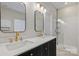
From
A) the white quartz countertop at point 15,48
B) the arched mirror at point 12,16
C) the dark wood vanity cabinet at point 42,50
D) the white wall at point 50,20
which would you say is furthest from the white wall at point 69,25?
the white quartz countertop at point 15,48

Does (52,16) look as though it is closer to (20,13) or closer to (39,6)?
(39,6)

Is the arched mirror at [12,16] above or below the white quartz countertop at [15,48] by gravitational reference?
above

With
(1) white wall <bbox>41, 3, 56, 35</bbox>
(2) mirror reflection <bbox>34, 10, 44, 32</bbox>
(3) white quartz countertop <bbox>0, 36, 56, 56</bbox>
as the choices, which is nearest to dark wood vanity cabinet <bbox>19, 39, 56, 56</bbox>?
(3) white quartz countertop <bbox>0, 36, 56, 56</bbox>

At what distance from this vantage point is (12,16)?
185 centimetres

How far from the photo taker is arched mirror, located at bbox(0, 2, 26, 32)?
1.65m

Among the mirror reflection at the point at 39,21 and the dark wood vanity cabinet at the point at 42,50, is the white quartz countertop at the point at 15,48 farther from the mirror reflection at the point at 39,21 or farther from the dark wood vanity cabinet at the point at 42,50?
the mirror reflection at the point at 39,21

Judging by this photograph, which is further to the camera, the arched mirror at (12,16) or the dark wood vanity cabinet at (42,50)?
the arched mirror at (12,16)

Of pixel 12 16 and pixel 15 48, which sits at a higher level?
pixel 12 16

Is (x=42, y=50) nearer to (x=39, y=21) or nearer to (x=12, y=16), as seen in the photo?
(x=12, y=16)

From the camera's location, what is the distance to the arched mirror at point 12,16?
1655mm

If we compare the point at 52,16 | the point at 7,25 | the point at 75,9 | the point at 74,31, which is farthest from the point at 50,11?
the point at 7,25

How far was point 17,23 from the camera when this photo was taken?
201 cm

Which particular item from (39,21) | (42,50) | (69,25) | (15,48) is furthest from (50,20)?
(15,48)

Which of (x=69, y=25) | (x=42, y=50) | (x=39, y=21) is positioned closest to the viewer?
(x=42, y=50)
